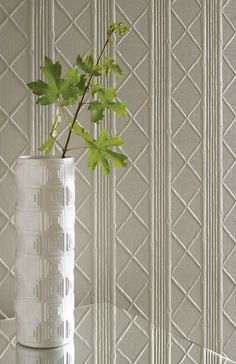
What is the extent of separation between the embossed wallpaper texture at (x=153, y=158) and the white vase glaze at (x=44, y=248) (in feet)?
0.69

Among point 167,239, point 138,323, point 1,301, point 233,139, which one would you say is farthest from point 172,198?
point 1,301

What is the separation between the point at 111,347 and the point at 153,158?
521 millimetres

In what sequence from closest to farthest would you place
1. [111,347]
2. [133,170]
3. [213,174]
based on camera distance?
[111,347] → [133,170] → [213,174]

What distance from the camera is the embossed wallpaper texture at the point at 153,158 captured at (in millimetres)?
1551

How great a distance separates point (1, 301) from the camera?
5.11 ft

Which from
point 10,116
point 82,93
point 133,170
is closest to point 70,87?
point 82,93

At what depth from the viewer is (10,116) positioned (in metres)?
1.54

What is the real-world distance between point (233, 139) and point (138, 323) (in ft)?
1.96

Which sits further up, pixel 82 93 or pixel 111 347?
pixel 82 93

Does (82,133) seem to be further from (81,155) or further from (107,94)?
(81,155)

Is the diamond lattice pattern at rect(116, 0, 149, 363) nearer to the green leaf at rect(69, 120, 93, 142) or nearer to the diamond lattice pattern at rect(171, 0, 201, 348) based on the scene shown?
the diamond lattice pattern at rect(171, 0, 201, 348)

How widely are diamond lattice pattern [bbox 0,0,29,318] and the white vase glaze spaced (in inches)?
8.0

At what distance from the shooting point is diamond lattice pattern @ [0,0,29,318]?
152 cm

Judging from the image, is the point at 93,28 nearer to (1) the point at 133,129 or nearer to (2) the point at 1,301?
(1) the point at 133,129
